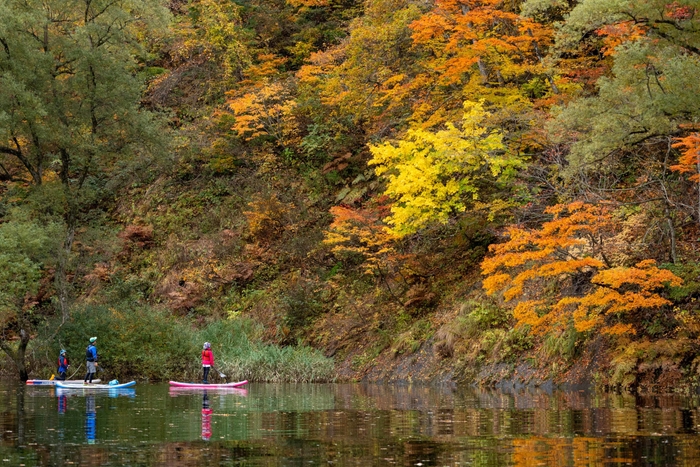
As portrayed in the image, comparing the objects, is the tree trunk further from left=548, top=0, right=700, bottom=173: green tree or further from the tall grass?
left=548, top=0, right=700, bottom=173: green tree

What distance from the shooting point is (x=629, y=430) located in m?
12.2

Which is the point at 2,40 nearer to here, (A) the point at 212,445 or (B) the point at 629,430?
(A) the point at 212,445

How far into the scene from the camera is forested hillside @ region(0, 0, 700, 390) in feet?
→ 70.8

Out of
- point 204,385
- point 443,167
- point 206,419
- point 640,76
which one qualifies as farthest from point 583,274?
point 206,419

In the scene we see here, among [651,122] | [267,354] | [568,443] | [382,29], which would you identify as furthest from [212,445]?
[382,29]

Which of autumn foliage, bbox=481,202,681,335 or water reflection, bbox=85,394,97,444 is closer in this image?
water reflection, bbox=85,394,97,444

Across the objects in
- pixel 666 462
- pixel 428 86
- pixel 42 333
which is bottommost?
pixel 666 462

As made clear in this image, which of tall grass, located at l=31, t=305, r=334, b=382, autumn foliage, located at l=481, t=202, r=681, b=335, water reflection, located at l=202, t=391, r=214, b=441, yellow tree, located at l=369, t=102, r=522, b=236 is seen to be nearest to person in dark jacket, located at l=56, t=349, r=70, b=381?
tall grass, located at l=31, t=305, r=334, b=382

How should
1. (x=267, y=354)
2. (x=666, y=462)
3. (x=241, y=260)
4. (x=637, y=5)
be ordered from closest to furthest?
1. (x=666, y=462)
2. (x=637, y=5)
3. (x=267, y=354)
4. (x=241, y=260)

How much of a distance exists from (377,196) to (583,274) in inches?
474

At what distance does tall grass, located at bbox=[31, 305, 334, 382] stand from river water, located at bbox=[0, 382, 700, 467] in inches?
323

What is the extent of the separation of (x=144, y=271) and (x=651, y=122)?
2580cm

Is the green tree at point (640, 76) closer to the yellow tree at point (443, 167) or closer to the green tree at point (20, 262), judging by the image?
the yellow tree at point (443, 167)

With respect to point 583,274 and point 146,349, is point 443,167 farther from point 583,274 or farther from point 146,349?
point 146,349
